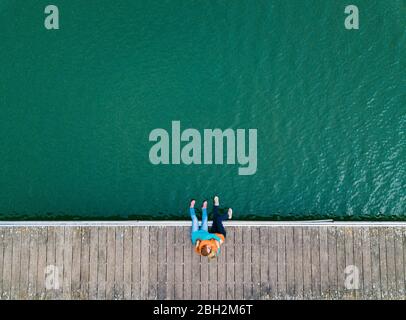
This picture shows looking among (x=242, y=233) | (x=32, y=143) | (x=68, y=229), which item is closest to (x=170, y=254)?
(x=242, y=233)

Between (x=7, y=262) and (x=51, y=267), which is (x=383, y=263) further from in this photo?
(x=7, y=262)

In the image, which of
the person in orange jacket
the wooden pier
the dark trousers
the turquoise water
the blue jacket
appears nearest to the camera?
the person in orange jacket

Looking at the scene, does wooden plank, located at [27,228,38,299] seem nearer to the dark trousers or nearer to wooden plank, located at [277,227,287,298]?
the dark trousers

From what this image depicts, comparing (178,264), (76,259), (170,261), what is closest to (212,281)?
(178,264)

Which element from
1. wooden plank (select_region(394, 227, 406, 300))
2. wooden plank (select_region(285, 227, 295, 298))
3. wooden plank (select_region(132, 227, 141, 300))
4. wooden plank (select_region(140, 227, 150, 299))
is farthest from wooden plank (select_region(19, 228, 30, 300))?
wooden plank (select_region(394, 227, 406, 300))

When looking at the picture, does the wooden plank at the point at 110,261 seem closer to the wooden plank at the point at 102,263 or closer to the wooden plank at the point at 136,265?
the wooden plank at the point at 102,263
